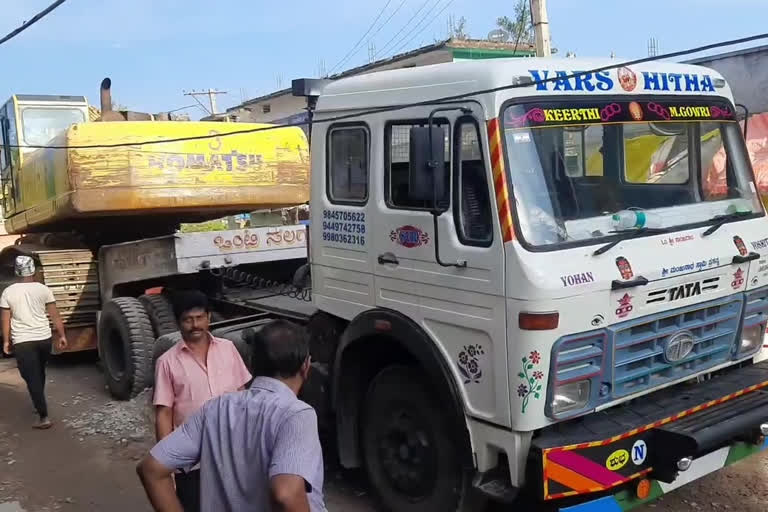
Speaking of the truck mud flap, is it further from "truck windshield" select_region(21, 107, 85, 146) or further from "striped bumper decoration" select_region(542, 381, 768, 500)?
"truck windshield" select_region(21, 107, 85, 146)

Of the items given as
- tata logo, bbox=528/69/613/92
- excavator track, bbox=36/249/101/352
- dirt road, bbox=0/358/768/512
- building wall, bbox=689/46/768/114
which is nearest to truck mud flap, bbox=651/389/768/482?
dirt road, bbox=0/358/768/512

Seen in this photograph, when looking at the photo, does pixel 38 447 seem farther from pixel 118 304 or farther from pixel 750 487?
pixel 750 487

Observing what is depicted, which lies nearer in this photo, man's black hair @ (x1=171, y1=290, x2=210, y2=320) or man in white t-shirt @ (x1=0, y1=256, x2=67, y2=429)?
man's black hair @ (x1=171, y1=290, x2=210, y2=320)

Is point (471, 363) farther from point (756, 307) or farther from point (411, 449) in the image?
point (756, 307)

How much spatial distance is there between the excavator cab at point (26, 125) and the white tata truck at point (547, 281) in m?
6.09

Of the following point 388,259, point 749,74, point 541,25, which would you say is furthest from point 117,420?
point 749,74

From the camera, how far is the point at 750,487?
175 inches

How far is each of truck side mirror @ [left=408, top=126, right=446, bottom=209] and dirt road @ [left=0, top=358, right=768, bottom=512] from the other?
1966mm

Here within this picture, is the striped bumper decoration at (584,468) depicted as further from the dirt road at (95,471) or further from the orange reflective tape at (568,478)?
the dirt road at (95,471)

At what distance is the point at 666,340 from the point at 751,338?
845 millimetres

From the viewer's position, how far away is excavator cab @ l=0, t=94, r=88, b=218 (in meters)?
8.95

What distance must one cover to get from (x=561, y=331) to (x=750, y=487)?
2.17m

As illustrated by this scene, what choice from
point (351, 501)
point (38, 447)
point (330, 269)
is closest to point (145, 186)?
point (38, 447)

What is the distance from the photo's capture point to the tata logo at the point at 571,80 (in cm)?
349
